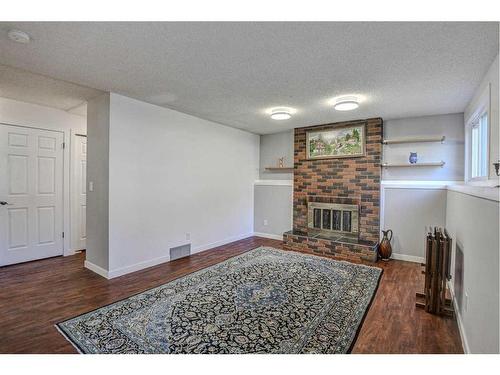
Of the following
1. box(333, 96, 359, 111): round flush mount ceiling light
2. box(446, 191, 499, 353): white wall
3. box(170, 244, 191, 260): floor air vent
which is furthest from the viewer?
box(170, 244, 191, 260): floor air vent

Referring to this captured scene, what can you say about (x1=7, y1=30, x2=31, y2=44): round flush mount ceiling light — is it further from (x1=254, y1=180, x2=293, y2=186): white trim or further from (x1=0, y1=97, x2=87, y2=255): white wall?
(x1=254, y1=180, x2=293, y2=186): white trim

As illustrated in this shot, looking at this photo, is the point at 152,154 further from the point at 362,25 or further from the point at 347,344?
the point at 347,344

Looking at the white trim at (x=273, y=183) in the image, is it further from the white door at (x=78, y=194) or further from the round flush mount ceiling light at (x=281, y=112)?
the white door at (x=78, y=194)

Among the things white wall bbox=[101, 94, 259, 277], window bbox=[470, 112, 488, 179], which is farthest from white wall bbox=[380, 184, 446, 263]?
white wall bbox=[101, 94, 259, 277]

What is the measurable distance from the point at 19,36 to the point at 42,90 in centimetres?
161

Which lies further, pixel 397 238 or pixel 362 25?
pixel 397 238

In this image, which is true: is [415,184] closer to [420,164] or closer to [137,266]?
[420,164]

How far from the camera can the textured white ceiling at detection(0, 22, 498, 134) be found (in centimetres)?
180

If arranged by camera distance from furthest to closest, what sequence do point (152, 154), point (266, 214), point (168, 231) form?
1. point (266, 214)
2. point (168, 231)
3. point (152, 154)

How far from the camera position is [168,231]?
3.92 m

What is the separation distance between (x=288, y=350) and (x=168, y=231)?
262cm

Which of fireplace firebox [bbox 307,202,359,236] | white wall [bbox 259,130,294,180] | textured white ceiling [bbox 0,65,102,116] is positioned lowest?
fireplace firebox [bbox 307,202,359,236]
